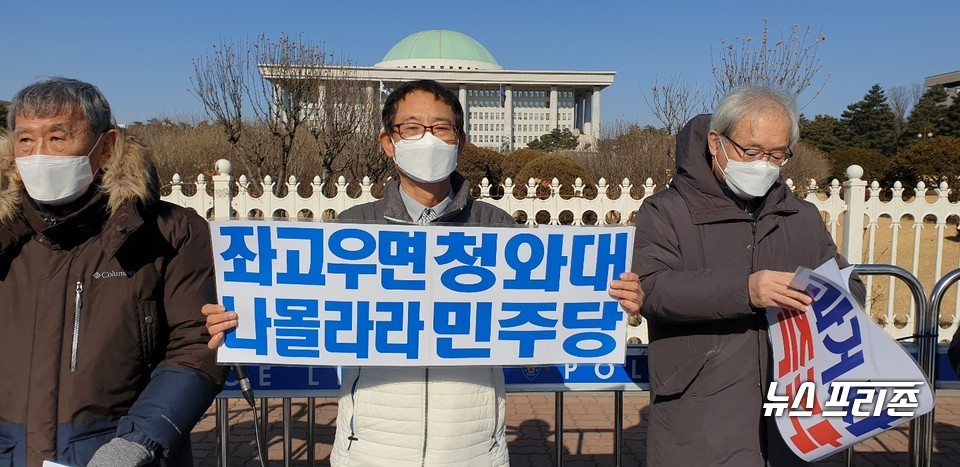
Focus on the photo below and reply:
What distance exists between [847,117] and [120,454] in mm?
53846

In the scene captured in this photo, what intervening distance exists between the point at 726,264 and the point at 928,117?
Result: 4881cm

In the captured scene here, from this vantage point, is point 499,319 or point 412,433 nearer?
point 412,433

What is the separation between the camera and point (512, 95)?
258ft

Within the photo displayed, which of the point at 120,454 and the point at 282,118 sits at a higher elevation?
the point at 282,118

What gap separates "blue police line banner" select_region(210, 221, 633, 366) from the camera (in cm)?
203

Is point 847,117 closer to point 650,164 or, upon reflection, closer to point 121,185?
point 650,164

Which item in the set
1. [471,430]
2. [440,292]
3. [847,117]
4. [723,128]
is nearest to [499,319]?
[440,292]

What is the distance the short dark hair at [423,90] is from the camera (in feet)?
6.91

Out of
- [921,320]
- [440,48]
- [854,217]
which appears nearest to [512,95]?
[440,48]

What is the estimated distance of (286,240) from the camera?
80.4 inches

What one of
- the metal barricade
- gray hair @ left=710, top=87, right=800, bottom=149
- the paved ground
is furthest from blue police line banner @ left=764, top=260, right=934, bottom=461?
the paved ground

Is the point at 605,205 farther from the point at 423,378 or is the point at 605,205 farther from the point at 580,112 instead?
the point at 580,112

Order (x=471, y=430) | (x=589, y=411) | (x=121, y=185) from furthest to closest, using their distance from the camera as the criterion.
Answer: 1. (x=589, y=411)
2. (x=471, y=430)
3. (x=121, y=185)

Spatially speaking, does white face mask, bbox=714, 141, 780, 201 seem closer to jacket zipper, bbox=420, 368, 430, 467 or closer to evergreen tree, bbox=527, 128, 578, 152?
A: jacket zipper, bbox=420, 368, 430, 467
